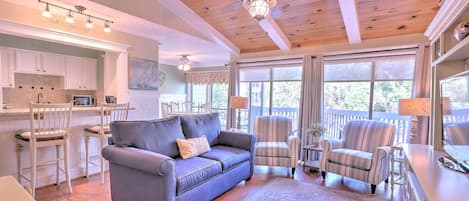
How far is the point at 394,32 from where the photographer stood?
3504mm

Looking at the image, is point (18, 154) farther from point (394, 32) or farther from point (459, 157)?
point (394, 32)

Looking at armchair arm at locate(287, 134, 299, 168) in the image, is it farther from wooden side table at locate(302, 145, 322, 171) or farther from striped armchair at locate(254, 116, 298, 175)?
wooden side table at locate(302, 145, 322, 171)

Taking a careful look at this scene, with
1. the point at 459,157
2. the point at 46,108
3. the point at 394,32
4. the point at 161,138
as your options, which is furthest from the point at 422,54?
the point at 46,108

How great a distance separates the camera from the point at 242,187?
3205 mm

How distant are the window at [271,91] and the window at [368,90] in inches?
24.7

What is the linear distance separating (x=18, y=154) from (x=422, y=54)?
215 inches

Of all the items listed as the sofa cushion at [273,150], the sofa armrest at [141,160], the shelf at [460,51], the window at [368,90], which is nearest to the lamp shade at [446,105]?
the shelf at [460,51]

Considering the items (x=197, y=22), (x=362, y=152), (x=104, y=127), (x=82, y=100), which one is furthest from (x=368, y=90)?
(x=82, y=100)

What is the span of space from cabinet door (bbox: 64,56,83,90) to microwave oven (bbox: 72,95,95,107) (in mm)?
228

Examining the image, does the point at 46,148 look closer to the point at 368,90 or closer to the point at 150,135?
the point at 150,135

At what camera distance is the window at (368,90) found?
3693mm

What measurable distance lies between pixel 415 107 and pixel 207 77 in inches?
233

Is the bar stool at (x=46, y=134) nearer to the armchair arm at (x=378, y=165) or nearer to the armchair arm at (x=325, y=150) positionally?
the armchair arm at (x=325, y=150)

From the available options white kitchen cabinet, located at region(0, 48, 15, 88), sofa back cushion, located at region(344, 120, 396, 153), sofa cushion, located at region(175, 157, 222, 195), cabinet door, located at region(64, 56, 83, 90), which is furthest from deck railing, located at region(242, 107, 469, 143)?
white kitchen cabinet, located at region(0, 48, 15, 88)
